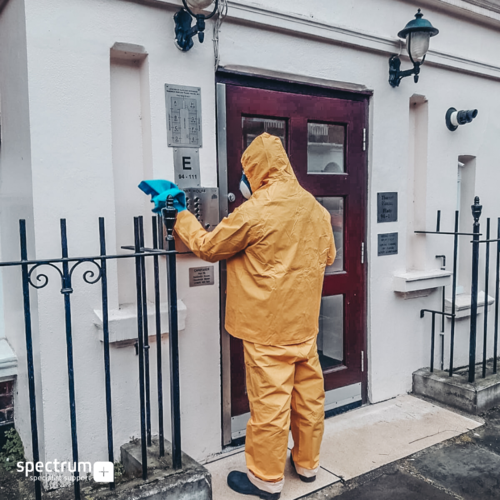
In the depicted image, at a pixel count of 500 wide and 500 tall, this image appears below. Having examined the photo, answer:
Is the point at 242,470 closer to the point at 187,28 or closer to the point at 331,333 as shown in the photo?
the point at 331,333

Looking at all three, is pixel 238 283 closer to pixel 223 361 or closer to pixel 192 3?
pixel 223 361

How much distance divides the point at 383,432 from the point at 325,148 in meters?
2.12

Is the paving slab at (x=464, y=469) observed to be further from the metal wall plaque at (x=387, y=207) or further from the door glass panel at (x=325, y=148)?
the door glass panel at (x=325, y=148)

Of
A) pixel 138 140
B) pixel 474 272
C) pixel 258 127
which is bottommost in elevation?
pixel 474 272

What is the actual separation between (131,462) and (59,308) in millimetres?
925

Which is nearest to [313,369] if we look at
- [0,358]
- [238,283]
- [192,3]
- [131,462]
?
[238,283]

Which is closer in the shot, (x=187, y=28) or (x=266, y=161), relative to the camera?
(x=266, y=161)

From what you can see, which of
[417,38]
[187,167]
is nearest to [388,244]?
[417,38]

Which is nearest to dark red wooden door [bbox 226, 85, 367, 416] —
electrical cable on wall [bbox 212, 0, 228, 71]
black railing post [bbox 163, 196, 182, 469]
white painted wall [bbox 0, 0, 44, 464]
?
electrical cable on wall [bbox 212, 0, 228, 71]

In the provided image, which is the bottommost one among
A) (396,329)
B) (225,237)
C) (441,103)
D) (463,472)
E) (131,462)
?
(463,472)

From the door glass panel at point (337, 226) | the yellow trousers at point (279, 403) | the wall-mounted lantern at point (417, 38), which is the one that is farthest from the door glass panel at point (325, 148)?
the yellow trousers at point (279, 403)

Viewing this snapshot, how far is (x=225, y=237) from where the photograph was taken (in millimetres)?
2598

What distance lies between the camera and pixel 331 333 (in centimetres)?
395

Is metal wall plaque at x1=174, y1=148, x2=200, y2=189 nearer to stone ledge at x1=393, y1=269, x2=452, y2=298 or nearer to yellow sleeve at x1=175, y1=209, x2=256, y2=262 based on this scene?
yellow sleeve at x1=175, y1=209, x2=256, y2=262
